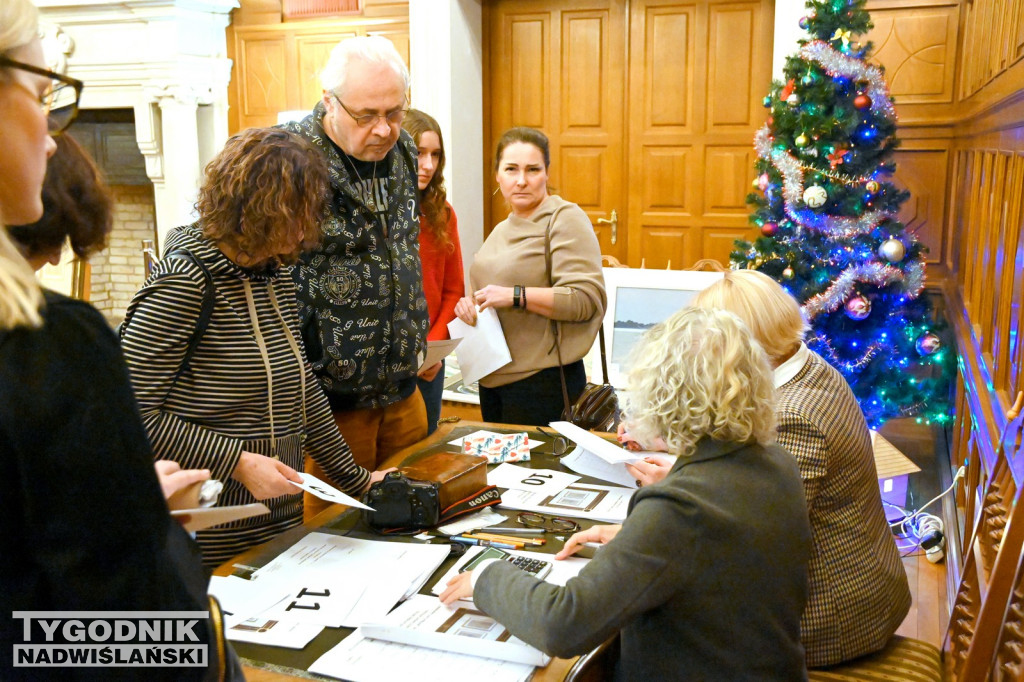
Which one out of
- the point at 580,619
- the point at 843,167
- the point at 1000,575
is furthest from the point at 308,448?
the point at 843,167

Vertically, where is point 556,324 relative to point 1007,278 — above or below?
below

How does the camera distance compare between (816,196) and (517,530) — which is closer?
(517,530)

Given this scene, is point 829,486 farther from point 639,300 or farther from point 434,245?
point 639,300

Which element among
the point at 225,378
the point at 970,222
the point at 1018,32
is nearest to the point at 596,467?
the point at 225,378

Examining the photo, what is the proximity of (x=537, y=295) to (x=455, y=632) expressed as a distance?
5.01ft

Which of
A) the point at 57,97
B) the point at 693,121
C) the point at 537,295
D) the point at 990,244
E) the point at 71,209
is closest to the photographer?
the point at 57,97

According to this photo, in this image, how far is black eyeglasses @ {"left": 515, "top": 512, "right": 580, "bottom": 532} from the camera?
1.79m

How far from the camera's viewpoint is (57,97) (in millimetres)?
826

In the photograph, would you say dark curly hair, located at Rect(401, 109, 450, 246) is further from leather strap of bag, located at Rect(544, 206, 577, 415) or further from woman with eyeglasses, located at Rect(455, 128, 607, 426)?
leather strap of bag, located at Rect(544, 206, 577, 415)

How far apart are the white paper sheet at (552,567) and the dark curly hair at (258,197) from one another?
67cm

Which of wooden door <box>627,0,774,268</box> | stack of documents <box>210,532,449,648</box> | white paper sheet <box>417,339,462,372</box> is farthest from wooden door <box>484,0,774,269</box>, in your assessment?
stack of documents <box>210,532,449,648</box>

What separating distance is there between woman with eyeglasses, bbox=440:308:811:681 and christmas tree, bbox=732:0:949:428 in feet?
9.89

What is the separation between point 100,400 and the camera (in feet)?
2.39

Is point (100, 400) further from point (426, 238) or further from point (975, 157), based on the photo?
point (975, 157)
